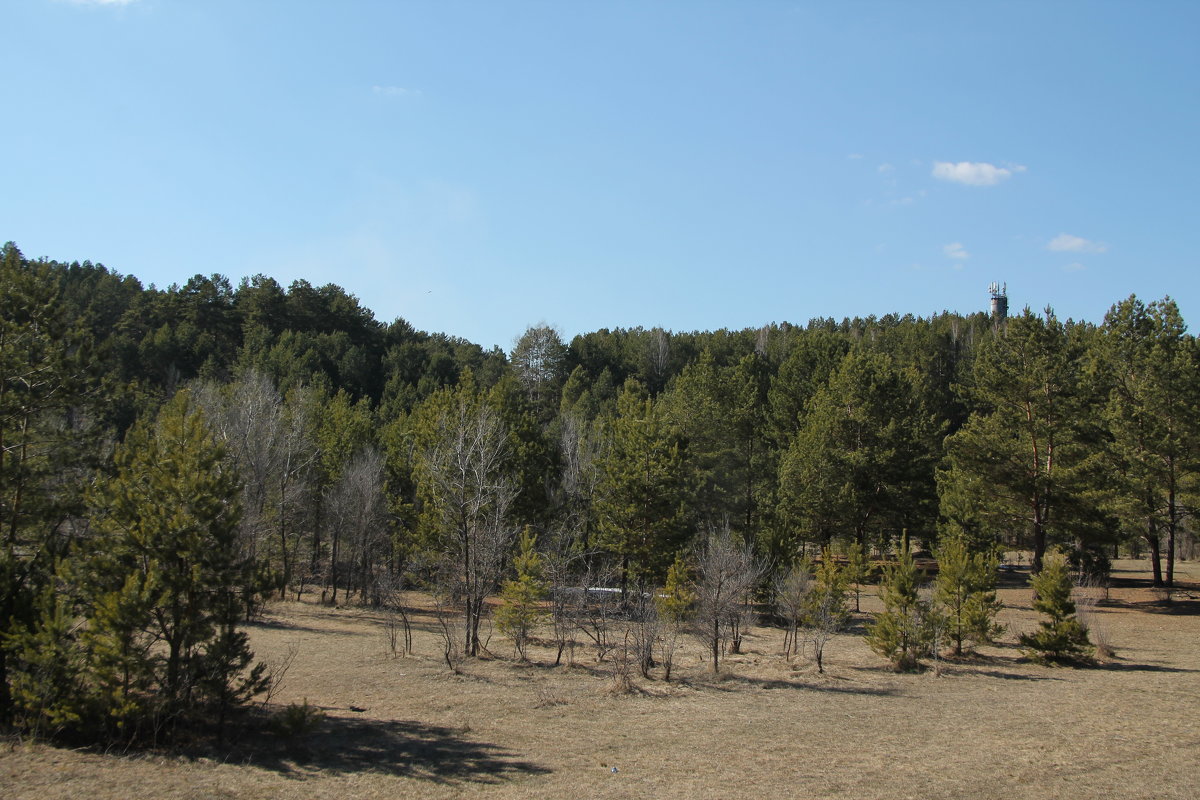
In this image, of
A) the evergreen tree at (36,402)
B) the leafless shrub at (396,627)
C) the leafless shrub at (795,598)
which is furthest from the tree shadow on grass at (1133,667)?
the evergreen tree at (36,402)

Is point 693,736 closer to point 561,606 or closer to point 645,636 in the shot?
point 645,636

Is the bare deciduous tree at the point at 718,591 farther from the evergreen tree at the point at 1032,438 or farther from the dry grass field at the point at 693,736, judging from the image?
the evergreen tree at the point at 1032,438

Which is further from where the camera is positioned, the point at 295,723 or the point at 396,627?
the point at 396,627

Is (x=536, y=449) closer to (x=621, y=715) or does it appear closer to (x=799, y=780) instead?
(x=621, y=715)

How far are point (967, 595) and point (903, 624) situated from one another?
230 centimetres

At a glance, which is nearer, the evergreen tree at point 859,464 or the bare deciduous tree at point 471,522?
the bare deciduous tree at point 471,522

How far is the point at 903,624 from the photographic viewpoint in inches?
841

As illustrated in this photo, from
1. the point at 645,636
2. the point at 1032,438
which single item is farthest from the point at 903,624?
the point at 1032,438

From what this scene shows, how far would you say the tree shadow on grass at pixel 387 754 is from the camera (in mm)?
12133

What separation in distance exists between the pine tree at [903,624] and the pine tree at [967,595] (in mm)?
968

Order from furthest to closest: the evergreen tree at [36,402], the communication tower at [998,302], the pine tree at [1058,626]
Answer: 1. the communication tower at [998,302]
2. the pine tree at [1058,626]
3. the evergreen tree at [36,402]

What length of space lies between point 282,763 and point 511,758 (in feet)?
11.9

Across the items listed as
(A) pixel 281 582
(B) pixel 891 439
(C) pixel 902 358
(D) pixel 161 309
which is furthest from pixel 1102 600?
(D) pixel 161 309

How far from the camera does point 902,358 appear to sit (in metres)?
74.7
